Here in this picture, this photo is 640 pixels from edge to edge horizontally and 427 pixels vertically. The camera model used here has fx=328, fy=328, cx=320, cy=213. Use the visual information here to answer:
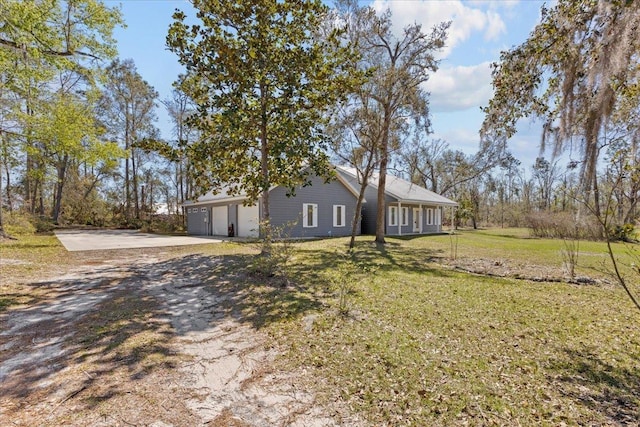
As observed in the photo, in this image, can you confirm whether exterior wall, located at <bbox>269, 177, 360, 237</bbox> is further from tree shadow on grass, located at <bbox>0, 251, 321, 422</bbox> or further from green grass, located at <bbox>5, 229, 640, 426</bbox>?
green grass, located at <bbox>5, 229, 640, 426</bbox>

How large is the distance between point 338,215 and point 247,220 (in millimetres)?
5806

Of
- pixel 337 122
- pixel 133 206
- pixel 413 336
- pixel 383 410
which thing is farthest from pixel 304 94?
pixel 133 206

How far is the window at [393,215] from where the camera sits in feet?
72.6

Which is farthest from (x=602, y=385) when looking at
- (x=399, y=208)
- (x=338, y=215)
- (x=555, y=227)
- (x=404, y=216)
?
(x=404, y=216)

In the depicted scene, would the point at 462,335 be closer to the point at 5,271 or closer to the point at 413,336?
the point at 413,336

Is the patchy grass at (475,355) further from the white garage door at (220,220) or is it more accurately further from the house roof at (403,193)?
the house roof at (403,193)

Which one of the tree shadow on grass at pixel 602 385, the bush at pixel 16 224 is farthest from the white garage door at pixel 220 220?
the tree shadow on grass at pixel 602 385

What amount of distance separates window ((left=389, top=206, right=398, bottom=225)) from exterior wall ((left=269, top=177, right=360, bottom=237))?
2.69 meters

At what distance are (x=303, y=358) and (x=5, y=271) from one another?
8157mm

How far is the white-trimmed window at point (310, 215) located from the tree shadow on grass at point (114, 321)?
10.1 m

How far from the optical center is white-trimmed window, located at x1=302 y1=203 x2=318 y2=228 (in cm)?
1820

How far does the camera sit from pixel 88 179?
100 ft

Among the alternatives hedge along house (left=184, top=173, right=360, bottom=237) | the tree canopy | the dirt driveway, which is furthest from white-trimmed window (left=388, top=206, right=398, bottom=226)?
the tree canopy

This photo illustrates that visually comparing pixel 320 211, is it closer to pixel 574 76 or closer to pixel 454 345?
pixel 454 345
